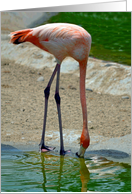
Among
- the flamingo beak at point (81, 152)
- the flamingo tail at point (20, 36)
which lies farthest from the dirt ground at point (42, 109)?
the flamingo tail at point (20, 36)

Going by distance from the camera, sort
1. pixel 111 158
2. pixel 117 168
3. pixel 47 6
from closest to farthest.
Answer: pixel 47 6 → pixel 117 168 → pixel 111 158

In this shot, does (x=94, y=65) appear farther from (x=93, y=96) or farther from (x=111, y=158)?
(x=111, y=158)

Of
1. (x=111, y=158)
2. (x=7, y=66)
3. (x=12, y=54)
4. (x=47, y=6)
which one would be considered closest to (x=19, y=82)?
(x=7, y=66)

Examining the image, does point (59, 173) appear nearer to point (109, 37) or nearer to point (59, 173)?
point (59, 173)

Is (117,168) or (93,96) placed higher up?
(117,168)

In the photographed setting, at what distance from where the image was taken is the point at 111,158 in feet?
12.7

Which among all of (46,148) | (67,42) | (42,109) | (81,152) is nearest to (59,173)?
(81,152)

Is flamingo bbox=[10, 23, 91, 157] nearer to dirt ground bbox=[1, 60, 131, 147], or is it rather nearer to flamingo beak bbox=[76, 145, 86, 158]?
flamingo beak bbox=[76, 145, 86, 158]

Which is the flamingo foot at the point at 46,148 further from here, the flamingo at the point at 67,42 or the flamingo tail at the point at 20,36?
the flamingo tail at the point at 20,36

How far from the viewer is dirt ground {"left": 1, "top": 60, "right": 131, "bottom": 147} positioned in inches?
182

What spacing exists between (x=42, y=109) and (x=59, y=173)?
219 centimetres

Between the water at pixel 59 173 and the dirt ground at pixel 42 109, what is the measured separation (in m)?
0.65

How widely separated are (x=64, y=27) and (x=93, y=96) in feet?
8.55

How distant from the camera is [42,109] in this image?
536cm
